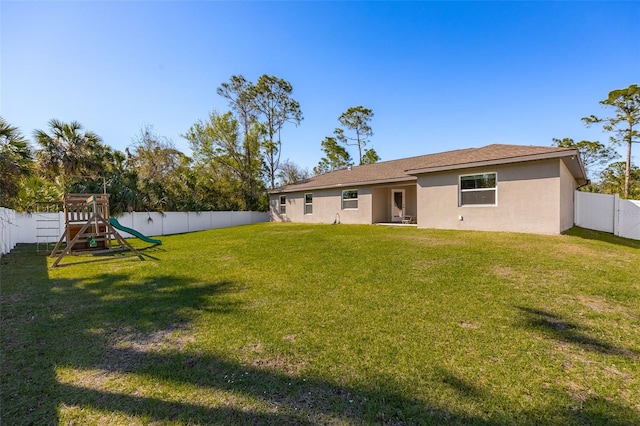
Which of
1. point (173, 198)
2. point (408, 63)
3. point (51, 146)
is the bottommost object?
point (173, 198)

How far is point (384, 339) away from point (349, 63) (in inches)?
576

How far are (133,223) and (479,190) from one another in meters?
18.2

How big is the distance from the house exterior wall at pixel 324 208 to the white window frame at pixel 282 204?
0.18m

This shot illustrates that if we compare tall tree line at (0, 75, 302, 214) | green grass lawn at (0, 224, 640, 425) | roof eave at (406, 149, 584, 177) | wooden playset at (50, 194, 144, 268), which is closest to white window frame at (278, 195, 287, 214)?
tall tree line at (0, 75, 302, 214)

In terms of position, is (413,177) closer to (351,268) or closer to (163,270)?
(351,268)

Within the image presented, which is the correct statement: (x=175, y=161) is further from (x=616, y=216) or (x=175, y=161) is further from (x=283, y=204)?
(x=616, y=216)

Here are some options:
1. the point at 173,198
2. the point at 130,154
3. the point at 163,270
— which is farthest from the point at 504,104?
the point at 130,154

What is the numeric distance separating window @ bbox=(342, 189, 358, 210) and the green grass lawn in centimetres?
1096

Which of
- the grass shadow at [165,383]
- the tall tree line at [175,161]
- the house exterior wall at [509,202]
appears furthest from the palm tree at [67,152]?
the house exterior wall at [509,202]

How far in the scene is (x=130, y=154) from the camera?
23312 millimetres

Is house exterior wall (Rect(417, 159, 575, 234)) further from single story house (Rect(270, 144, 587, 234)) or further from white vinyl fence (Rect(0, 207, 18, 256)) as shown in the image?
white vinyl fence (Rect(0, 207, 18, 256))

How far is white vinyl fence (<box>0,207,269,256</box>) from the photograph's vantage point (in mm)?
10657

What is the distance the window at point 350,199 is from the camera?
1709 centimetres

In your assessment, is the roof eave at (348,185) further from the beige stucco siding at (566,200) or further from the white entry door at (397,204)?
the beige stucco siding at (566,200)
